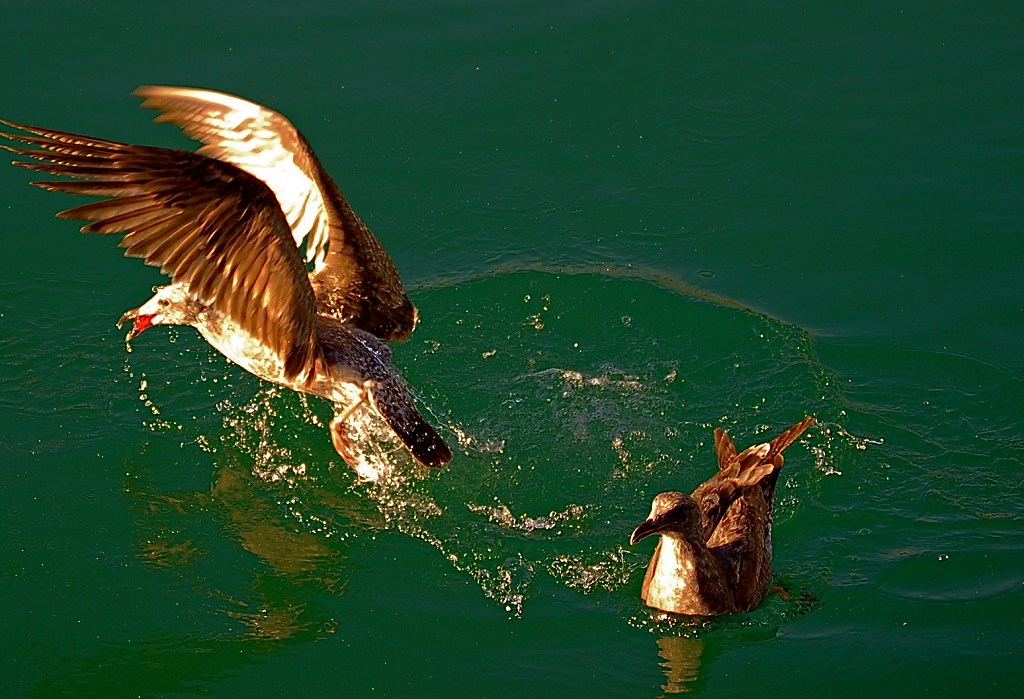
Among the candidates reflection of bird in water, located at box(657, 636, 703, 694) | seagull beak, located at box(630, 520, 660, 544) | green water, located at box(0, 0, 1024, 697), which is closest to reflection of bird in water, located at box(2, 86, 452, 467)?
green water, located at box(0, 0, 1024, 697)

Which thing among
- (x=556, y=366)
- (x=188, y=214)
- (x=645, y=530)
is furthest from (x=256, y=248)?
(x=556, y=366)

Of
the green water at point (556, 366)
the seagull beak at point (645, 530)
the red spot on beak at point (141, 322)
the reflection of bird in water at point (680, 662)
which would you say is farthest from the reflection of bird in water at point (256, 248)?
the reflection of bird in water at point (680, 662)

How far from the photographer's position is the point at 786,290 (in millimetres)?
8461

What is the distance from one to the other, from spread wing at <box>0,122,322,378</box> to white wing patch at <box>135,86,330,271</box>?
3.33 ft

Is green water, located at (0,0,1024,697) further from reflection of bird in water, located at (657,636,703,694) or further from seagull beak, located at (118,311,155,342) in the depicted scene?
seagull beak, located at (118,311,155,342)

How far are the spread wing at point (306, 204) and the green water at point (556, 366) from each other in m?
0.64

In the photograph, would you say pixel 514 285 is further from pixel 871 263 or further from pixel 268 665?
pixel 268 665

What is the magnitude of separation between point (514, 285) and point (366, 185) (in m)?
1.46

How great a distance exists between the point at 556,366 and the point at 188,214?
2.85 metres

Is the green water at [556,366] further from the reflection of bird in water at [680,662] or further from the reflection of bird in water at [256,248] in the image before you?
the reflection of bird in water at [256,248]

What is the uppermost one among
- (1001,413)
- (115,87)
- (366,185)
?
(115,87)

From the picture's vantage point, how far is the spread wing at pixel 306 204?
280 inches

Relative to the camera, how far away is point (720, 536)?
6.80 m

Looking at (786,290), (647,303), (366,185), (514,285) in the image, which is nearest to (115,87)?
(366,185)
